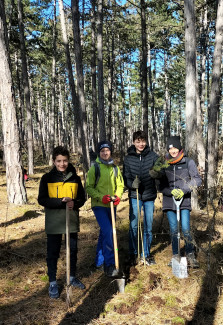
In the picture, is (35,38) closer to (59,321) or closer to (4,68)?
(4,68)

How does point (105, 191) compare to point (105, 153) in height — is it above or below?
below

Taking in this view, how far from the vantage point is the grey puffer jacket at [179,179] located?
424 cm

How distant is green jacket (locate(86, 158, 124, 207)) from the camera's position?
401 cm

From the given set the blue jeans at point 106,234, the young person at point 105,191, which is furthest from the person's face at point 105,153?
the blue jeans at point 106,234

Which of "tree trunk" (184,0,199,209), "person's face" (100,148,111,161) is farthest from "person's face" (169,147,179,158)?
"tree trunk" (184,0,199,209)

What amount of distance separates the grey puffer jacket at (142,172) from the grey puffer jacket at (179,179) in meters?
0.21

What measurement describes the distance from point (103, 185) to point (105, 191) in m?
0.10

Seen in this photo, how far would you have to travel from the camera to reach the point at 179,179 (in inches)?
169

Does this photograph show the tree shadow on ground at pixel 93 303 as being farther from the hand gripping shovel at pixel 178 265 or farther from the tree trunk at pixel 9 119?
the tree trunk at pixel 9 119

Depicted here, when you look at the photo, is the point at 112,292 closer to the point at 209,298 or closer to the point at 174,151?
the point at 209,298

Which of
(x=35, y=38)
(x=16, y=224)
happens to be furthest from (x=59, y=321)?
(x=35, y=38)

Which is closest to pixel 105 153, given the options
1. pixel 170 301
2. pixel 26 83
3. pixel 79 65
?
pixel 170 301

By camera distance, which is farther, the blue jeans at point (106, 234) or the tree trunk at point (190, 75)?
the tree trunk at point (190, 75)

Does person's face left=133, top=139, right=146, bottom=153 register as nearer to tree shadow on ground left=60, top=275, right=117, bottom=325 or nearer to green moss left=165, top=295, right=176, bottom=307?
tree shadow on ground left=60, top=275, right=117, bottom=325
